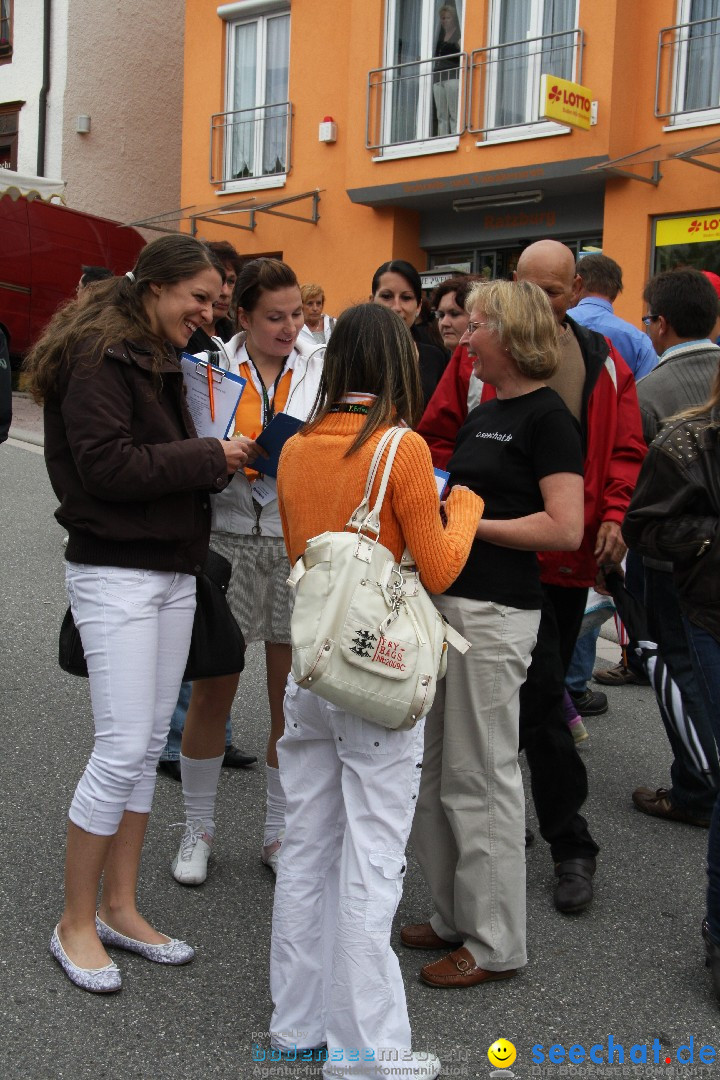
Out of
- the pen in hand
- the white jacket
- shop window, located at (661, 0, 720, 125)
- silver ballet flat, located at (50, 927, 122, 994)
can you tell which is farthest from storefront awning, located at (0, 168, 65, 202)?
silver ballet flat, located at (50, 927, 122, 994)

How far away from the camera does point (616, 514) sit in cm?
376

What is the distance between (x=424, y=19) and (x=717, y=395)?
14.9 metres

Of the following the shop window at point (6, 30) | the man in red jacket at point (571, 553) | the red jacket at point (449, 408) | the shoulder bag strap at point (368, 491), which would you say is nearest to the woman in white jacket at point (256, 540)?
the red jacket at point (449, 408)

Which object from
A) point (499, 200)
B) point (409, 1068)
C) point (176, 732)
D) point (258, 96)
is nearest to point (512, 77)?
point (499, 200)

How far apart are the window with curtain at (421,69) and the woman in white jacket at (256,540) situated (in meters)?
13.0

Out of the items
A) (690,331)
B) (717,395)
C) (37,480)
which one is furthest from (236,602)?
(37,480)

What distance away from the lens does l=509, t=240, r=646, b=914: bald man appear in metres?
3.67

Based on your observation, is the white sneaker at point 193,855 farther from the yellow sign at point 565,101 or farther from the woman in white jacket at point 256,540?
the yellow sign at point 565,101

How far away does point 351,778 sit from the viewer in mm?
2676

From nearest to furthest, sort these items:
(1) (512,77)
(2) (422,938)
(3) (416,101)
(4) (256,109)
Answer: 1. (2) (422,938)
2. (1) (512,77)
3. (3) (416,101)
4. (4) (256,109)

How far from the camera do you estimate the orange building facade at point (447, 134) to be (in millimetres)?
13945

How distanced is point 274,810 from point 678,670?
1.65 metres

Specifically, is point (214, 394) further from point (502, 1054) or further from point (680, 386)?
point (680, 386)

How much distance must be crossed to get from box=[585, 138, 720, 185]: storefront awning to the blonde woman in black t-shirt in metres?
9.93
